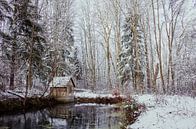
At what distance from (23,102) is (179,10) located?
17.1 m

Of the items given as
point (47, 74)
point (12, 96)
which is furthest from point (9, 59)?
point (47, 74)

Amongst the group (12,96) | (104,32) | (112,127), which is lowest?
(112,127)

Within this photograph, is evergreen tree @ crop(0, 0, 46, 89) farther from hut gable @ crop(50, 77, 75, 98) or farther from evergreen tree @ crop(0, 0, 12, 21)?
hut gable @ crop(50, 77, 75, 98)

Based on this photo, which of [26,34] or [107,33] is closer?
[26,34]

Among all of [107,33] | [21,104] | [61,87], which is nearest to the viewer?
[21,104]

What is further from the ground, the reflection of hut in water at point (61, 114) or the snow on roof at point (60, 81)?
the snow on roof at point (60, 81)

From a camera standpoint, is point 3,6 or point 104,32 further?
point 104,32

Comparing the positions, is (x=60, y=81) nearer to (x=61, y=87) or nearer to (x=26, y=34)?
(x=61, y=87)

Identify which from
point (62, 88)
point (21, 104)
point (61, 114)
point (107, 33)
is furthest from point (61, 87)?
point (61, 114)

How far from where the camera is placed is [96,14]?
34562 mm

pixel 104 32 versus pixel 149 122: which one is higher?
pixel 104 32

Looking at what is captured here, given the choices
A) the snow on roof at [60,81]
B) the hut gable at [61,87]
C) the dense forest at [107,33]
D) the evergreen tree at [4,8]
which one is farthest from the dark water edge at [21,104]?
the snow on roof at [60,81]

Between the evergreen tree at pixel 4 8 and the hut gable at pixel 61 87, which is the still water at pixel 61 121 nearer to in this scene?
the evergreen tree at pixel 4 8

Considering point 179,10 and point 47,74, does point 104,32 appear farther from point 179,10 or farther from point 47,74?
point 47,74
